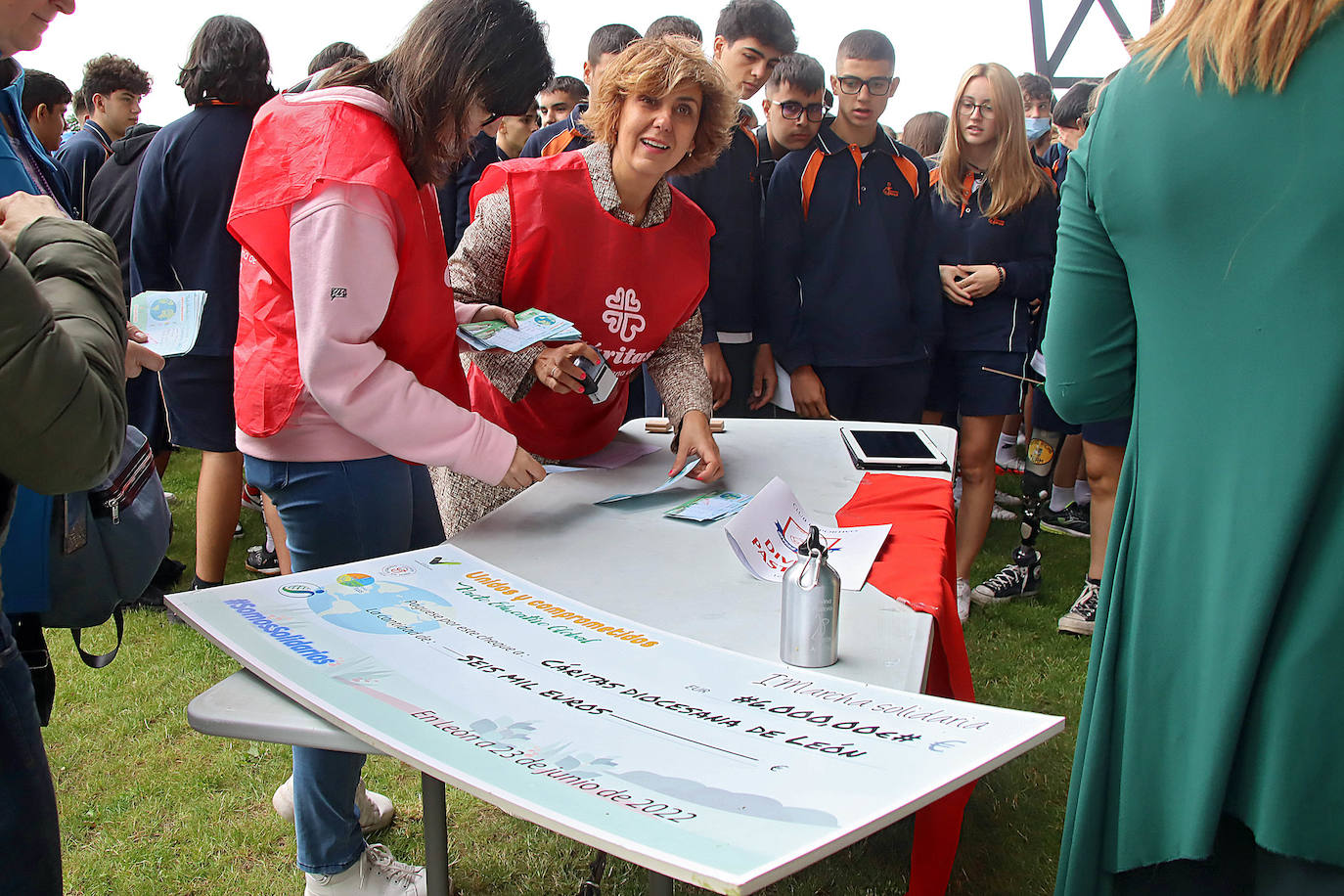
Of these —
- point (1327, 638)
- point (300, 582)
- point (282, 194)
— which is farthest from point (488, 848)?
point (1327, 638)

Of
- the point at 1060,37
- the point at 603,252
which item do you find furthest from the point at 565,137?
the point at 1060,37

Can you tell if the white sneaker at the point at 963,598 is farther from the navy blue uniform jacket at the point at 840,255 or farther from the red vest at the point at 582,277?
the red vest at the point at 582,277

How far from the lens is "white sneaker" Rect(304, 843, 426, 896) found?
1.61m

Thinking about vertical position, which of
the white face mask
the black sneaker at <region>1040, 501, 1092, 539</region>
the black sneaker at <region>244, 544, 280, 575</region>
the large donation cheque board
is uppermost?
the white face mask

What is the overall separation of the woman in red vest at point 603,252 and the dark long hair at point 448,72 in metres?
0.44

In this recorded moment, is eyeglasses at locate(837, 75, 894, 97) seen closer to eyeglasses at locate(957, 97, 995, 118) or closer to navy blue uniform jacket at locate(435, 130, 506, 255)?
eyeglasses at locate(957, 97, 995, 118)

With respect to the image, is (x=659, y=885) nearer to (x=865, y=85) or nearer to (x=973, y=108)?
(x=865, y=85)

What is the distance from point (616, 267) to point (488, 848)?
1282 mm

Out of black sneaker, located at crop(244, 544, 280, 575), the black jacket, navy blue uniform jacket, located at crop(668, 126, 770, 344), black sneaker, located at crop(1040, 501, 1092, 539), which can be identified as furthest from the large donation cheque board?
black sneaker, located at crop(1040, 501, 1092, 539)

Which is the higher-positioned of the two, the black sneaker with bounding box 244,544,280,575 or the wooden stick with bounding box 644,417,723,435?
the wooden stick with bounding box 644,417,723,435

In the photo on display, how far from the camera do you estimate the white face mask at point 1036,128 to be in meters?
4.70

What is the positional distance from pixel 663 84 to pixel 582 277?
1.40 ft

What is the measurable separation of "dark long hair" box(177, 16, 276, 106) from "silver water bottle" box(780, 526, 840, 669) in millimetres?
2463

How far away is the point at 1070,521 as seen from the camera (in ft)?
15.1
